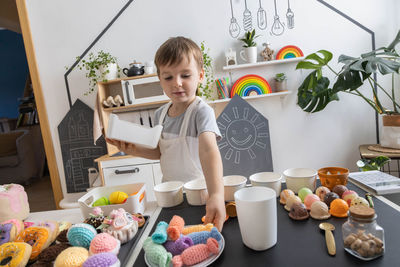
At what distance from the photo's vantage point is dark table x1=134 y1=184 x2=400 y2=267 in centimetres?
53

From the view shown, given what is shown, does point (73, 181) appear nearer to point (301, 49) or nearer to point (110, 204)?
point (110, 204)

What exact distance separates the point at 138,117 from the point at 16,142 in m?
2.27

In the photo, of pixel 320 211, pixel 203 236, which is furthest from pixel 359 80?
pixel 203 236

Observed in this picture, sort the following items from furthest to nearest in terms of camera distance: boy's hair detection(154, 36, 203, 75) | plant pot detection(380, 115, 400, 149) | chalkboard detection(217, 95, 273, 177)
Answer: chalkboard detection(217, 95, 273, 177) < plant pot detection(380, 115, 400, 149) < boy's hair detection(154, 36, 203, 75)

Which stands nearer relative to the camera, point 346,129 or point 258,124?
Answer: point 258,124

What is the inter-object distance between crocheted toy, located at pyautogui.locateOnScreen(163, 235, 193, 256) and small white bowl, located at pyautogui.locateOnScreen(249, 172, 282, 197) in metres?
0.34

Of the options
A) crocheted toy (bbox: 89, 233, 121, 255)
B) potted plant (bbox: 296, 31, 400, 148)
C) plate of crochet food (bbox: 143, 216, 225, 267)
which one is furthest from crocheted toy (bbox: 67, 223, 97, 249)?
potted plant (bbox: 296, 31, 400, 148)

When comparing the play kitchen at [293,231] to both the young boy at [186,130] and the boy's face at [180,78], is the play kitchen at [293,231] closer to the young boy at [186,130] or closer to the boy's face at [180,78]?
the young boy at [186,130]

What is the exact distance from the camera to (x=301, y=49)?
2.44m

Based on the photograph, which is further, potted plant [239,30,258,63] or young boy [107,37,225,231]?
potted plant [239,30,258,63]

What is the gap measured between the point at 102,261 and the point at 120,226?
0.50 feet

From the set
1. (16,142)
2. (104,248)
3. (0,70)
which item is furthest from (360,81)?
(0,70)

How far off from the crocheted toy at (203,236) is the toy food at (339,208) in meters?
0.32

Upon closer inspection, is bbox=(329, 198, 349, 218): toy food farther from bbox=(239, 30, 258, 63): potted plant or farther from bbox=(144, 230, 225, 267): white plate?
bbox=(239, 30, 258, 63): potted plant
